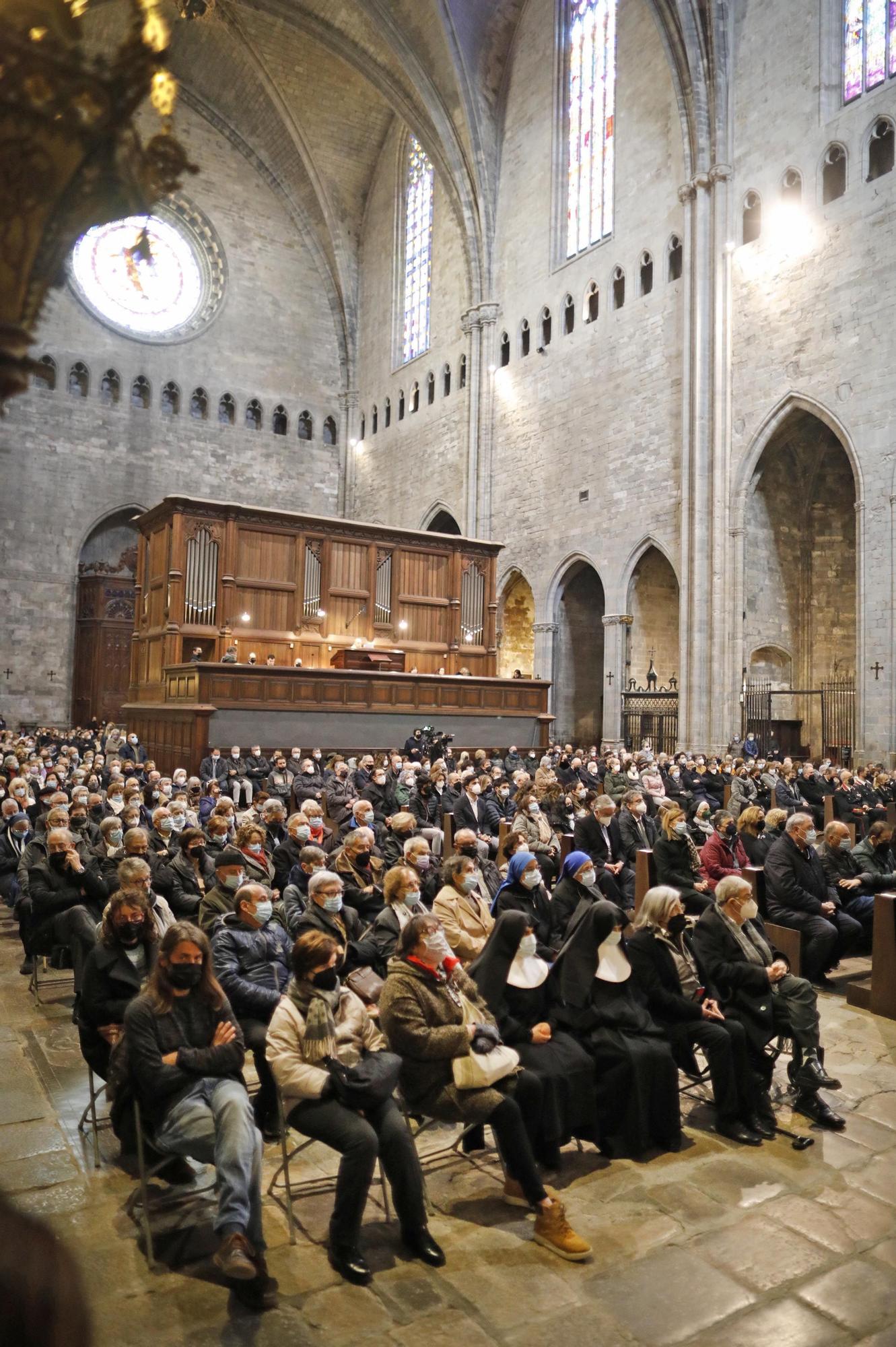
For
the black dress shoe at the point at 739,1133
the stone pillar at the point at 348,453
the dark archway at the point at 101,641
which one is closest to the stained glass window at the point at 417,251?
the stone pillar at the point at 348,453

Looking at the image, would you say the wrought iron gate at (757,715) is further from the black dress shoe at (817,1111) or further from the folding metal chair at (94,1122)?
the folding metal chair at (94,1122)

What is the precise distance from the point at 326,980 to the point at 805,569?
18.5m

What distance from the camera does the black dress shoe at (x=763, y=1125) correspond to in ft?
13.9

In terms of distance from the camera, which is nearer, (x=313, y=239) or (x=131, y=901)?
(x=131, y=901)

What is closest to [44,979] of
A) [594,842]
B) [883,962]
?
[594,842]

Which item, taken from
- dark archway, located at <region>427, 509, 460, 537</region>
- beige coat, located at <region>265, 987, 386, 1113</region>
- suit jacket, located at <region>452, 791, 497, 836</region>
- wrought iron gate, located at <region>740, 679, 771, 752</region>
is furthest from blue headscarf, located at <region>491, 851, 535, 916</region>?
dark archway, located at <region>427, 509, 460, 537</region>

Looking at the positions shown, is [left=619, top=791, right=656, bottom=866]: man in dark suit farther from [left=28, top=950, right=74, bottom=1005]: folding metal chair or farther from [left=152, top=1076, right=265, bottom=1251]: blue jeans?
[left=152, top=1076, right=265, bottom=1251]: blue jeans

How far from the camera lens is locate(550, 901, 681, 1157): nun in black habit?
407 cm

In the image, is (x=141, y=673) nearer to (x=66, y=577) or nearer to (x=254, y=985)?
(x=66, y=577)

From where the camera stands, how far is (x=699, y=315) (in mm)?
17828

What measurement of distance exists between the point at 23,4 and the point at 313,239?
30.7 m

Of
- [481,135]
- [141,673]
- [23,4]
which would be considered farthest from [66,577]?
[23,4]

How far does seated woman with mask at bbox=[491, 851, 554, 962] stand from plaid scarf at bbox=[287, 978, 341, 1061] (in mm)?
1737

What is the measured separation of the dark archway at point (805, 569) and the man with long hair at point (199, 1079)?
17.0 m
